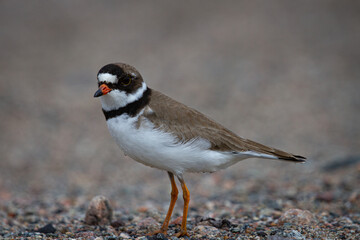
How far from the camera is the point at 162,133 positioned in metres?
4.95

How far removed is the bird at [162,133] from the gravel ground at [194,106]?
0.86 metres

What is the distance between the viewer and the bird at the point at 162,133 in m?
4.88

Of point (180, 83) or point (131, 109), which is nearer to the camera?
point (131, 109)

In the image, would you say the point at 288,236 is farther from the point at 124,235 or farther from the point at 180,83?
the point at 180,83

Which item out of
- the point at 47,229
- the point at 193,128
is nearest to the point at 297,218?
the point at 193,128

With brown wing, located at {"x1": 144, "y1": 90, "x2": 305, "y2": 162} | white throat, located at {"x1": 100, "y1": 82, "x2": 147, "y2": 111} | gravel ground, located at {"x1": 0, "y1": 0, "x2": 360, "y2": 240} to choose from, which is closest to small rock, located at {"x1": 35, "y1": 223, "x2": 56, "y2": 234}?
gravel ground, located at {"x1": 0, "y1": 0, "x2": 360, "y2": 240}

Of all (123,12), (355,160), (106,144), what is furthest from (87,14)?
(355,160)

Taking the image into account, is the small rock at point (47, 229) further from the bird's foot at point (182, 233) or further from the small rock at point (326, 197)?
the small rock at point (326, 197)

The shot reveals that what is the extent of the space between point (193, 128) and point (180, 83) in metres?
10.3

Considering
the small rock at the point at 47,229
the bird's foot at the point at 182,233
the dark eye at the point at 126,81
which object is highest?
the dark eye at the point at 126,81

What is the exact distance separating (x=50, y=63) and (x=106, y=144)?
782 cm

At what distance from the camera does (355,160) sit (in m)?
8.45

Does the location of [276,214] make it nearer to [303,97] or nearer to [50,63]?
[303,97]

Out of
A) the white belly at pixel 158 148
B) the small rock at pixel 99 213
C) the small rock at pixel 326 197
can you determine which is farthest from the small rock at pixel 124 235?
the small rock at pixel 326 197
